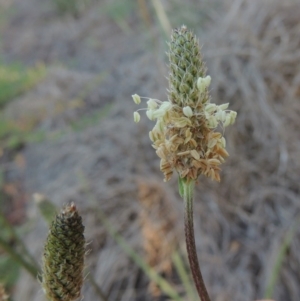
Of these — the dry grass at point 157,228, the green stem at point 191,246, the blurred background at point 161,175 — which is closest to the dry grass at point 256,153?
the blurred background at point 161,175

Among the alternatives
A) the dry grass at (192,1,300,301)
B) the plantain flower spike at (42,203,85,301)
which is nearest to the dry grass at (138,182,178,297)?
the dry grass at (192,1,300,301)

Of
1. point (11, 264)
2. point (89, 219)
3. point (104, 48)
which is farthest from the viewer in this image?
point (104, 48)

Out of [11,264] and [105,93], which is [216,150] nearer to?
[11,264]

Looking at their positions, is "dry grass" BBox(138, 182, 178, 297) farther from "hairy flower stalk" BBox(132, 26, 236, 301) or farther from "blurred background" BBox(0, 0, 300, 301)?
"hairy flower stalk" BBox(132, 26, 236, 301)

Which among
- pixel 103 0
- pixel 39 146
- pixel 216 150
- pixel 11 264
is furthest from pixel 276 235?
pixel 103 0

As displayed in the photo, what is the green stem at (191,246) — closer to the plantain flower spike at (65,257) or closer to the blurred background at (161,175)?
the plantain flower spike at (65,257)
